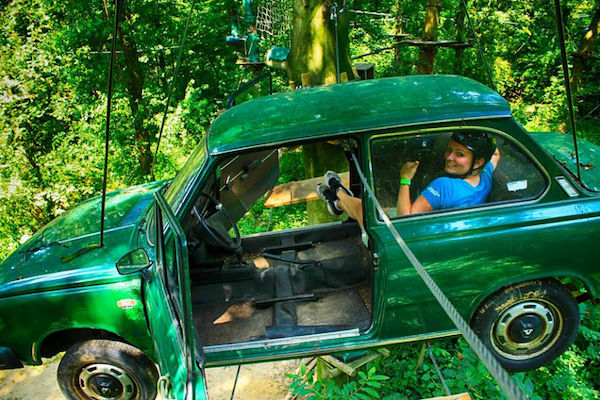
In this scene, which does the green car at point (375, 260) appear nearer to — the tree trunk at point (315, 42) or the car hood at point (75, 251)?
the car hood at point (75, 251)

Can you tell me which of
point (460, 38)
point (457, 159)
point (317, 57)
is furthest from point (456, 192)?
point (460, 38)

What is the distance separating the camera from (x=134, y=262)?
3.03 meters

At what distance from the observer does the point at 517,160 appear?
306cm

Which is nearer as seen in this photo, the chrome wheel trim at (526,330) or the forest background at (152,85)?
the chrome wheel trim at (526,330)

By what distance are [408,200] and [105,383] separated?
260 centimetres

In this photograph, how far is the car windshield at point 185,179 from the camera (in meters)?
3.12

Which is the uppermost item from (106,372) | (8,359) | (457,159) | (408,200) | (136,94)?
(136,94)

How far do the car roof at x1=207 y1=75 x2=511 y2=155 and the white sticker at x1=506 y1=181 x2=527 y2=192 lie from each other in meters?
0.47

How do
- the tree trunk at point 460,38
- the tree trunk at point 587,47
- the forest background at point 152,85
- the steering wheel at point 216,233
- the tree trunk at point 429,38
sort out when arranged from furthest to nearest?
1. the tree trunk at point 460,38
2. the tree trunk at point 429,38
3. the tree trunk at point 587,47
4. the forest background at point 152,85
5. the steering wheel at point 216,233

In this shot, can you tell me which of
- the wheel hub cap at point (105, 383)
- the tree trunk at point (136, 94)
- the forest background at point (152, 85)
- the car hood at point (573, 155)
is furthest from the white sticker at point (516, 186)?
the tree trunk at point (136, 94)

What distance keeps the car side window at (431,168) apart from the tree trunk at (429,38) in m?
7.49

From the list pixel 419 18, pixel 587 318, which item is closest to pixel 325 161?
pixel 587 318

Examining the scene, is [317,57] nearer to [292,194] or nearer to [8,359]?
[292,194]

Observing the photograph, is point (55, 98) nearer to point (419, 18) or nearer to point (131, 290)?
point (131, 290)
